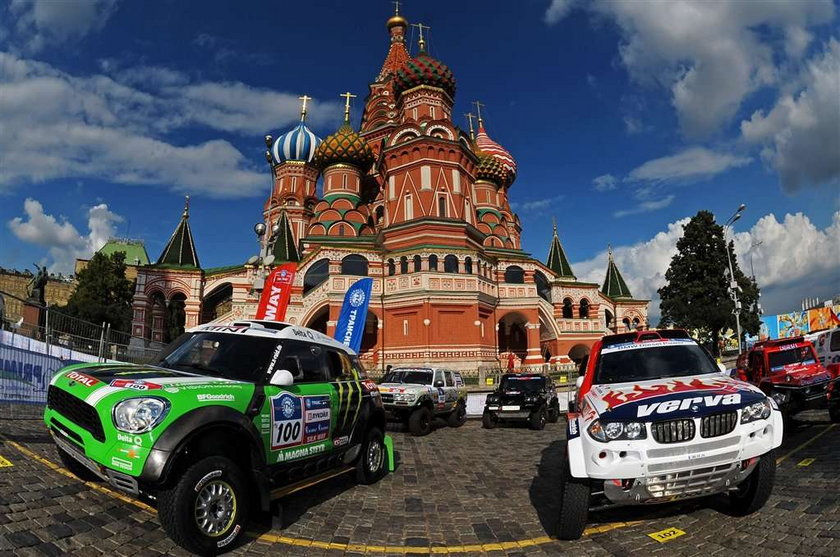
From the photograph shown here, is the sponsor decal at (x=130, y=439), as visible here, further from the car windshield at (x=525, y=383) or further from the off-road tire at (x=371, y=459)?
the car windshield at (x=525, y=383)

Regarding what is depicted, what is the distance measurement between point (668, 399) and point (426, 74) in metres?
A: 36.2

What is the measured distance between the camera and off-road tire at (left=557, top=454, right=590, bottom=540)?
13.8ft

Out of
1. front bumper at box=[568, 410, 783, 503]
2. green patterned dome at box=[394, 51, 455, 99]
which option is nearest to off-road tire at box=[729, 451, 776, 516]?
front bumper at box=[568, 410, 783, 503]

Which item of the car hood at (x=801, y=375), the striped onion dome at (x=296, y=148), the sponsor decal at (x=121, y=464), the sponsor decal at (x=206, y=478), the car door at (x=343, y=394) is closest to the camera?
the sponsor decal at (x=121, y=464)

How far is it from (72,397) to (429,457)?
21.6 ft

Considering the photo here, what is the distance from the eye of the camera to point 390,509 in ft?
18.0

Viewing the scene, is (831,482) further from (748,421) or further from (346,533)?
(346,533)

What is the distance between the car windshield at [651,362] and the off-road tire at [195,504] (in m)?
4.29

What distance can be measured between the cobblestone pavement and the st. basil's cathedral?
22440 millimetres

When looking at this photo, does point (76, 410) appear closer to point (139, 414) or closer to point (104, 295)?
point (139, 414)

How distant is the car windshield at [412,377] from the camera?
13773mm

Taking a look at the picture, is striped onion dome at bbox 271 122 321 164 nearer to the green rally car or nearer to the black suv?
the black suv

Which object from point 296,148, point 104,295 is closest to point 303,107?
point 296,148

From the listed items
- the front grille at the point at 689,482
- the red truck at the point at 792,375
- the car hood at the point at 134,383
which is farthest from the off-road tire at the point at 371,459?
the red truck at the point at 792,375
